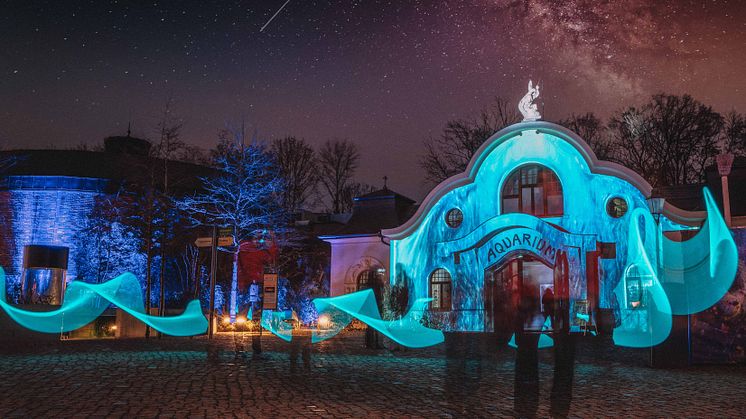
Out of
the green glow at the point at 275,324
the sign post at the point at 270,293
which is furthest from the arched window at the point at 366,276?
the sign post at the point at 270,293

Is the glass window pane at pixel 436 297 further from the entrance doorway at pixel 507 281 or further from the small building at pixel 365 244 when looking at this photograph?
the small building at pixel 365 244

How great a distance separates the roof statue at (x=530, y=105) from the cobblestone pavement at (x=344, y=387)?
47.6 ft

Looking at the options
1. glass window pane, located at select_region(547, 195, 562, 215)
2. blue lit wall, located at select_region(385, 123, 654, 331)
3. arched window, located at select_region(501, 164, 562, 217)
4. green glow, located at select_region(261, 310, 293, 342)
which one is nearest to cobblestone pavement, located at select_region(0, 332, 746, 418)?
blue lit wall, located at select_region(385, 123, 654, 331)

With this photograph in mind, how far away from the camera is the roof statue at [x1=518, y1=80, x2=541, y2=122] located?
2983 cm

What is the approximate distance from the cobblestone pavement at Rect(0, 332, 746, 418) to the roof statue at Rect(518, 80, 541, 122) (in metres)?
14.5

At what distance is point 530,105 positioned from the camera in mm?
29984

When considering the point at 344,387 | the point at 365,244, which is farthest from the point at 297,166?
the point at 344,387

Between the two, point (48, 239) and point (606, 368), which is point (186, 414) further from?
point (48, 239)

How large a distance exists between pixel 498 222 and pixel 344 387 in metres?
18.6

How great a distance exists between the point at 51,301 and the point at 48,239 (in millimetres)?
13898

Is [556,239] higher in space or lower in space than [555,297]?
higher

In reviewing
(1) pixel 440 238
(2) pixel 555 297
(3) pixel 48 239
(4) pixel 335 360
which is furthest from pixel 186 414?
(3) pixel 48 239

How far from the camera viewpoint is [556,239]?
27859mm

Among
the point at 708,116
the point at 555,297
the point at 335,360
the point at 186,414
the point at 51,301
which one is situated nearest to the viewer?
the point at 186,414
